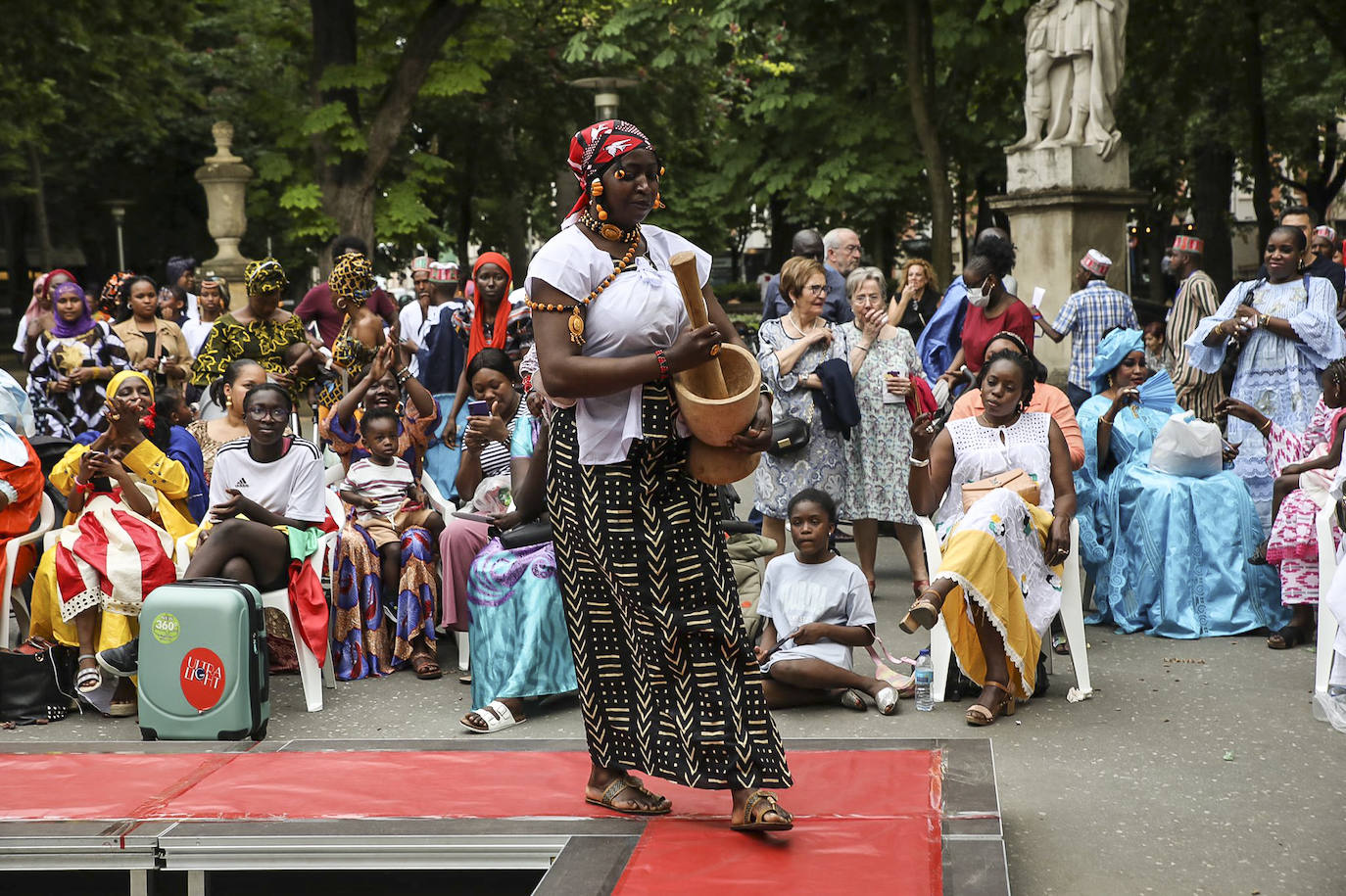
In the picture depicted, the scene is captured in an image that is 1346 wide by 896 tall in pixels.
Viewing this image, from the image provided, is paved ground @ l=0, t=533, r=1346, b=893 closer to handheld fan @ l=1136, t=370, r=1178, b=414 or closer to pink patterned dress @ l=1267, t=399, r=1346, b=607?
pink patterned dress @ l=1267, t=399, r=1346, b=607

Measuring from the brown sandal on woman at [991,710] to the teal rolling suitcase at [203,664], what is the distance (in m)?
2.86

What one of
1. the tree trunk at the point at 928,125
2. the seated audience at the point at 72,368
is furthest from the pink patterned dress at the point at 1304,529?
the tree trunk at the point at 928,125

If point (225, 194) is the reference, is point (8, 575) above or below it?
below

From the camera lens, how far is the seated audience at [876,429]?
801 cm

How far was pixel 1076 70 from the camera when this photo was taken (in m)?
12.0

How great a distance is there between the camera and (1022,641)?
611 centimetres

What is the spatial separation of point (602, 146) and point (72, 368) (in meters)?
5.33

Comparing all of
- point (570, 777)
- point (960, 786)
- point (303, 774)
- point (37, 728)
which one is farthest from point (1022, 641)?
point (37, 728)

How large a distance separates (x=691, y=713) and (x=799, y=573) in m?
2.19

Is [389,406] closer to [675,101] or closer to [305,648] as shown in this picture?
[305,648]

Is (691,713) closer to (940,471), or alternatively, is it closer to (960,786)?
(960,786)

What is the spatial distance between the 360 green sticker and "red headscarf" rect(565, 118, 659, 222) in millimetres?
2874

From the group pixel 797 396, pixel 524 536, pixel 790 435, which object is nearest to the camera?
pixel 524 536

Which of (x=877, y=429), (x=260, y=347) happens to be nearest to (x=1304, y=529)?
(x=877, y=429)
